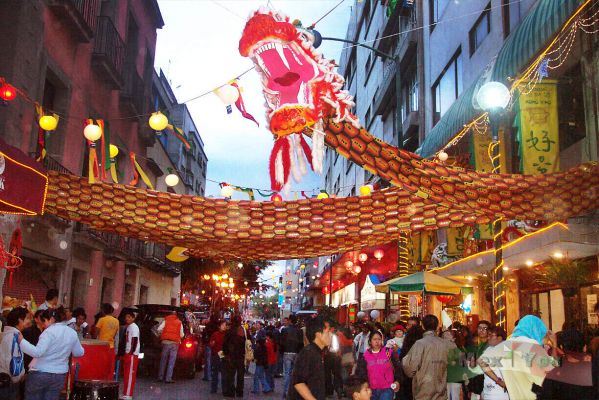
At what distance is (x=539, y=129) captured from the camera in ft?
33.6

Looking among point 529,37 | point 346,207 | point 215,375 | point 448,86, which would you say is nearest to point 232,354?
point 215,375

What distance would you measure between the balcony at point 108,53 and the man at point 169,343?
791cm

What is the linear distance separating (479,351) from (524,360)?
8.10ft

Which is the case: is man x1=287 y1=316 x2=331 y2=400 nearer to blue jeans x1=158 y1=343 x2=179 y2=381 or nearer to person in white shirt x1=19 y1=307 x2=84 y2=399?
person in white shirt x1=19 y1=307 x2=84 y2=399

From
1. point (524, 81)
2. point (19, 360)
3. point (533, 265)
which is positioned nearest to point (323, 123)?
point (19, 360)

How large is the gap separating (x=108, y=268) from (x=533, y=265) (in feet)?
48.2

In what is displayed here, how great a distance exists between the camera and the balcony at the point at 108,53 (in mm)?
17188

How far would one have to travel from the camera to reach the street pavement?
12605 mm

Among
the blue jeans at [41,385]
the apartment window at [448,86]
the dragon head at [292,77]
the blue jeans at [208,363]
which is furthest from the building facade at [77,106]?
the apartment window at [448,86]

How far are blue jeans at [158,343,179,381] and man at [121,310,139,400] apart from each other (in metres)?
3.60

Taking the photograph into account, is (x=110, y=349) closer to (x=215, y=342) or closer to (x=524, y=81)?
(x=215, y=342)

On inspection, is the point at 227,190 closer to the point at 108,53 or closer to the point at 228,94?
the point at 228,94

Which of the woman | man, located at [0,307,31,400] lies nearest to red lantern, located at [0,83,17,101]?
man, located at [0,307,31,400]

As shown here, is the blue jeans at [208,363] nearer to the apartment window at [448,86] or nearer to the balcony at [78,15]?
the balcony at [78,15]
